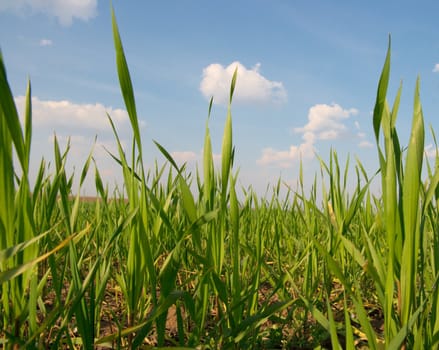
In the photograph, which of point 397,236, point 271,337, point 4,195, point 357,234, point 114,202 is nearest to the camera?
point 4,195

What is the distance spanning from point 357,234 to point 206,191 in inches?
38.1

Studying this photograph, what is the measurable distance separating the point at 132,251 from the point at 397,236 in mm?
485

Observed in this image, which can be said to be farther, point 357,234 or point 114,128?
point 357,234

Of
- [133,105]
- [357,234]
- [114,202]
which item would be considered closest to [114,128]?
[133,105]

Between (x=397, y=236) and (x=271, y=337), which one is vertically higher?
(x=397, y=236)

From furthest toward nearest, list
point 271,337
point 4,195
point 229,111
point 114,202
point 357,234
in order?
point 114,202 < point 357,234 < point 271,337 < point 229,111 < point 4,195

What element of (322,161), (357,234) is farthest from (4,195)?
(357,234)

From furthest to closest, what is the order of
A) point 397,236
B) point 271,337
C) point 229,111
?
point 271,337 < point 229,111 < point 397,236

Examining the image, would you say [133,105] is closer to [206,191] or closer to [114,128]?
[114,128]

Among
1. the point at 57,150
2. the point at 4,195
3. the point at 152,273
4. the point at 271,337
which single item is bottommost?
the point at 271,337

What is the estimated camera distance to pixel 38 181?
867 mm

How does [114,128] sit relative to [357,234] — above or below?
above

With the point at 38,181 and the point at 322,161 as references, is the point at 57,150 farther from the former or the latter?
the point at 322,161

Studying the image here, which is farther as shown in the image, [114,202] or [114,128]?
[114,202]
